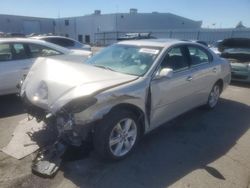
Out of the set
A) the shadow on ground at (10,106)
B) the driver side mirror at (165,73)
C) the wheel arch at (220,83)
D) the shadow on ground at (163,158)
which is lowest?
the shadow on ground at (10,106)

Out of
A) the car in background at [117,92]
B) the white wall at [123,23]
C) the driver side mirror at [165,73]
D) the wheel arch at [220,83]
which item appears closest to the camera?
the car in background at [117,92]

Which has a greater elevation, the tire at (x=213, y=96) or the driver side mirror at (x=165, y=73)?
the driver side mirror at (x=165, y=73)

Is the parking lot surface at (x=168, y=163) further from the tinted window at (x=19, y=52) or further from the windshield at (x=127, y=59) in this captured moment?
Answer: the tinted window at (x=19, y=52)

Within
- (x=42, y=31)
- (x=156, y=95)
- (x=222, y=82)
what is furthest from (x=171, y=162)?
(x=42, y=31)

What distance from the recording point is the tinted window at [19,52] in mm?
5887

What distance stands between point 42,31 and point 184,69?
4749 centimetres

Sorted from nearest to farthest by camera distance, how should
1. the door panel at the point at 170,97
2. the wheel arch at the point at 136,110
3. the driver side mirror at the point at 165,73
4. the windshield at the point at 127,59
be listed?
the wheel arch at the point at 136,110 < the driver side mirror at the point at 165,73 < the door panel at the point at 170,97 < the windshield at the point at 127,59

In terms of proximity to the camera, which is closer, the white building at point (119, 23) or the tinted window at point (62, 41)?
the tinted window at point (62, 41)

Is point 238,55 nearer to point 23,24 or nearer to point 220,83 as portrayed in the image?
point 220,83

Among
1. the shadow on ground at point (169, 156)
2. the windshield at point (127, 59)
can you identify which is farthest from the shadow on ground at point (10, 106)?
the shadow on ground at point (169, 156)

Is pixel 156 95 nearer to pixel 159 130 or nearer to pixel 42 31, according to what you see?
pixel 159 130

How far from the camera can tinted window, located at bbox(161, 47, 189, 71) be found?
4.11 metres

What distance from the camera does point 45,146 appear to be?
3766 mm

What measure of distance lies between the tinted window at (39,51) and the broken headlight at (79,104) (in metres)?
3.70
